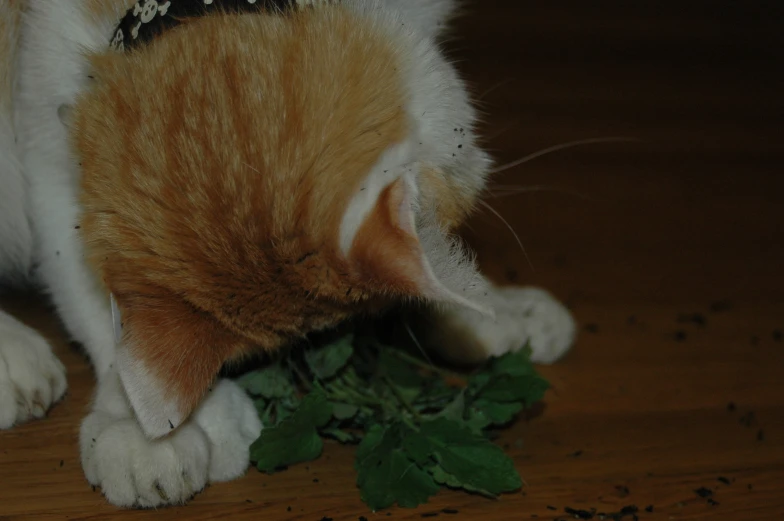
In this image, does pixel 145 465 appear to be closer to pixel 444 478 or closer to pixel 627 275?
pixel 444 478

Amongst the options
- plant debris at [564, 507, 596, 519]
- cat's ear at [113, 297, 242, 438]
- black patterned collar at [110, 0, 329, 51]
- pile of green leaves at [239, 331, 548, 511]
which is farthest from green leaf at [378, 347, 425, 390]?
black patterned collar at [110, 0, 329, 51]

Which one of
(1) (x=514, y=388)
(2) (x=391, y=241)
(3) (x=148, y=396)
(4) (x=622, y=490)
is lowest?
(4) (x=622, y=490)

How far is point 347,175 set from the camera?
87 cm

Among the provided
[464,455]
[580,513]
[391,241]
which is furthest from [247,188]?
[580,513]

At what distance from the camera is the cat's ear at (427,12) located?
3.70ft

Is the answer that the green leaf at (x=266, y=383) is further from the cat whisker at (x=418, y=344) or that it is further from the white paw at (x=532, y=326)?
the white paw at (x=532, y=326)

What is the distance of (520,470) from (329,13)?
0.60 meters

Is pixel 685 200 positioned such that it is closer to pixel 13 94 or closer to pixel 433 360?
pixel 433 360

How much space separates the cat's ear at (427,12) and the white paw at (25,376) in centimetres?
61

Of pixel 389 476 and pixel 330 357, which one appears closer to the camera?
pixel 389 476

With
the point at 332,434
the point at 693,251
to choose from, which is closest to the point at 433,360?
the point at 332,434

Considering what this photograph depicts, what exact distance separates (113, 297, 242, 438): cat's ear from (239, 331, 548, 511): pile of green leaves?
202 mm

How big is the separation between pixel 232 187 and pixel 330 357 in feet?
1.25

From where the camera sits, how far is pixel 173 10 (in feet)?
3.22
